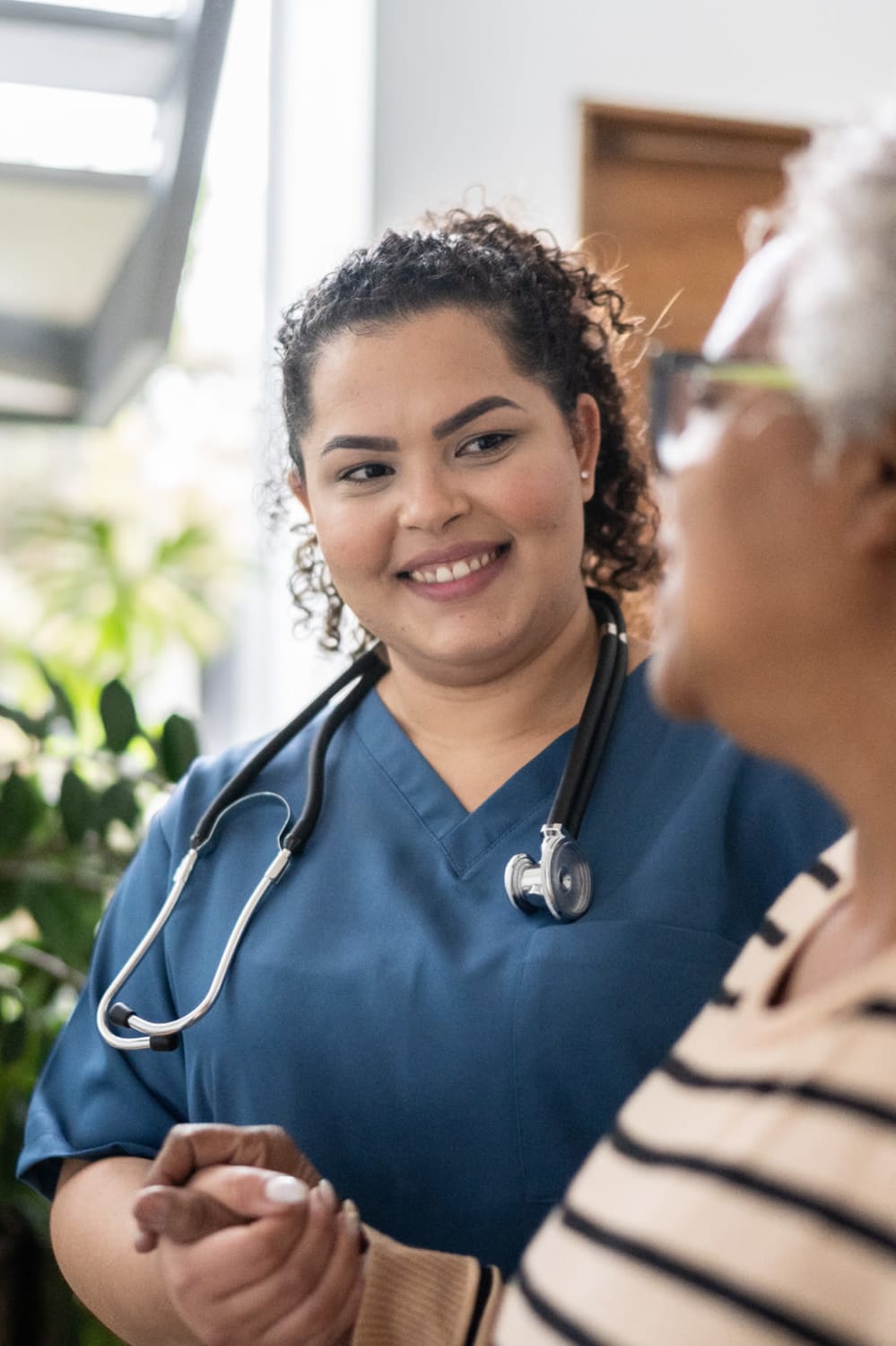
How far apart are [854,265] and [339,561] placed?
2.24ft

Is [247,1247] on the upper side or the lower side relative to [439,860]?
lower

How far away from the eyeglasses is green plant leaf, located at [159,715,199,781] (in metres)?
1.21

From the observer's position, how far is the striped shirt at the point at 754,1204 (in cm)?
52

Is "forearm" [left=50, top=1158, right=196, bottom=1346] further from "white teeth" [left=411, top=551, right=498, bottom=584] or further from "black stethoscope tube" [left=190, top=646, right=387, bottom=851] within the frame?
"white teeth" [left=411, top=551, right=498, bottom=584]

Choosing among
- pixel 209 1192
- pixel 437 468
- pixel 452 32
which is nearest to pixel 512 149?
pixel 452 32

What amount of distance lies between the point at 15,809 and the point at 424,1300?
1.05 meters

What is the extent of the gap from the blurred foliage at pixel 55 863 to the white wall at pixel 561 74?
99cm

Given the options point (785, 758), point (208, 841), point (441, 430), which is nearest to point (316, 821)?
point (208, 841)

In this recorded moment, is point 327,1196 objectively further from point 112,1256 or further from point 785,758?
point 785,758

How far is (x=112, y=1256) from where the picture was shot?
108 cm

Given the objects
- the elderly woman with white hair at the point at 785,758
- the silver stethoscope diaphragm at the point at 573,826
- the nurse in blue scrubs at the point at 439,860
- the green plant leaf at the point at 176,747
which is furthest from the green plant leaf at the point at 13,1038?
the elderly woman with white hair at the point at 785,758

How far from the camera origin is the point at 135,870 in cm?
127

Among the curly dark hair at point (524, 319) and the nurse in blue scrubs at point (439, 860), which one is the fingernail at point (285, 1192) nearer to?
the nurse in blue scrubs at point (439, 860)

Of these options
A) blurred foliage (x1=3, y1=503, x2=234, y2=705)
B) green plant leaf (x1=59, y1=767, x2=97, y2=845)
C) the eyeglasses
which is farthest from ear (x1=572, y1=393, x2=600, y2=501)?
blurred foliage (x1=3, y1=503, x2=234, y2=705)
